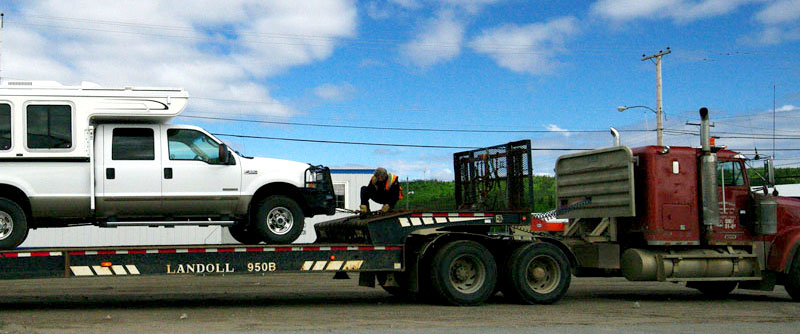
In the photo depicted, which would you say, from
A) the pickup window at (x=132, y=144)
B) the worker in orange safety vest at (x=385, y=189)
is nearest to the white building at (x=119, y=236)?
the worker in orange safety vest at (x=385, y=189)

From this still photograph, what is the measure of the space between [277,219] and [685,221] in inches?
247

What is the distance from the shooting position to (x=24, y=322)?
10117 mm

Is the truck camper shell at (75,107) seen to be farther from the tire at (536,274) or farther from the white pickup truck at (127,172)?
the tire at (536,274)

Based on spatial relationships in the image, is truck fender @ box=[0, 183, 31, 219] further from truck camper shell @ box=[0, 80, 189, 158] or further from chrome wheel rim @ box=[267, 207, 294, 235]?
chrome wheel rim @ box=[267, 207, 294, 235]

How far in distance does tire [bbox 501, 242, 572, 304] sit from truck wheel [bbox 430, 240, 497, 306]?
11.9 inches

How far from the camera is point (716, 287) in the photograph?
14453 mm

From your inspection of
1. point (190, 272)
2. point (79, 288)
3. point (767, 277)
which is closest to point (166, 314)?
point (190, 272)

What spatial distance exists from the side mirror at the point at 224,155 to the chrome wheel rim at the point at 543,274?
15.3 feet

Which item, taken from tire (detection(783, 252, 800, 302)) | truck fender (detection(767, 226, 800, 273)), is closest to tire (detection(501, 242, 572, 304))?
→ truck fender (detection(767, 226, 800, 273))

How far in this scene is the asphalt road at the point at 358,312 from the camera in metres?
9.73

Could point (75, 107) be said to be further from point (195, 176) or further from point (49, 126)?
point (195, 176)

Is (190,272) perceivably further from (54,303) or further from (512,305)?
(512,305)

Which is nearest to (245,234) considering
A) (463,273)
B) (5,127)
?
(463,273)

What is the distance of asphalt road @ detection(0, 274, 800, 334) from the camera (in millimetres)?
9734
